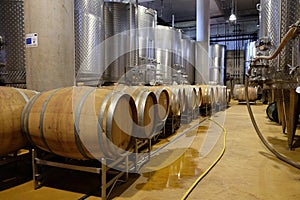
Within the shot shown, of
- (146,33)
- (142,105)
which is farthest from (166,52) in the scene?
(142,105)

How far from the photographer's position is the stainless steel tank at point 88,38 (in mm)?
3318

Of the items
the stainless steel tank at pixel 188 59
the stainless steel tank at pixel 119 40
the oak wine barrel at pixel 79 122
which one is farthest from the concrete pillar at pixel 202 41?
the oak wine barrel at pixel 79 122

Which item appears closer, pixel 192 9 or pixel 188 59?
pixel 188 59

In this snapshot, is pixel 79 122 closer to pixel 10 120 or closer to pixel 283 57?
pixel 10 120

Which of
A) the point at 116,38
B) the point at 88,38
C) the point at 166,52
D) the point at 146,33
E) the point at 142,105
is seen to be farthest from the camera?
the point at 166,52

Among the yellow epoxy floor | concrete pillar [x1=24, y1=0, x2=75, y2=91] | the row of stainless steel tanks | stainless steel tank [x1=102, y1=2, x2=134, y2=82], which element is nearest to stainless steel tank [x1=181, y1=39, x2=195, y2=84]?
the row of stainless steel tanks

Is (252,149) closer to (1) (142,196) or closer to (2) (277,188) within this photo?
(2) (277,188)

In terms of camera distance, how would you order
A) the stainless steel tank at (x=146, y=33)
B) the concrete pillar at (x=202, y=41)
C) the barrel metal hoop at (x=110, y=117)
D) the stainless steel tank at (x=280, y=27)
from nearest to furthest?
the barrel metal hoop at (x=110, y=117), the stainless steel tank at (x=280, y=27), the stainless steel tank at (x=146, y=33), the concrete pillar at (x=202, y=41)

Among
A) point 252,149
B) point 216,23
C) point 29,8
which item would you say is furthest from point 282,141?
point 216,23

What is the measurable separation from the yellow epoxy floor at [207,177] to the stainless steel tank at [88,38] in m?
1.52

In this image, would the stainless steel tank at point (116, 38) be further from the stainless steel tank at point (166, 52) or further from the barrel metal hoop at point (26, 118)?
the barrel metal hoop at point (26, 118)

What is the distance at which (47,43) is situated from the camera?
2.39 meters

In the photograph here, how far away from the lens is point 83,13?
3.34m

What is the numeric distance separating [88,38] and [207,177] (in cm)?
255
